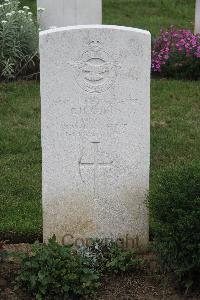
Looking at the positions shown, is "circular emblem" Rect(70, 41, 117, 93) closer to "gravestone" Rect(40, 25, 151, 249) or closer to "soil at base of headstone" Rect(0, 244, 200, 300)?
"gravestone" Rect(40, 25, 151, 249)

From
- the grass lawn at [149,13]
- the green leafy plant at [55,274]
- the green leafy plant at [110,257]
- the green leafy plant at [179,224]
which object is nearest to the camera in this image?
the green leafy plant at [179,224]

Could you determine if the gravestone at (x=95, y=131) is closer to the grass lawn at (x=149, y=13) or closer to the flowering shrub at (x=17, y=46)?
the flowering shrub at (x=17, y=46)

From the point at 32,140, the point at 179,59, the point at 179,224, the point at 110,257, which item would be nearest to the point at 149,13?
the point at 179,59

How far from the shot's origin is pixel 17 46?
9539mm

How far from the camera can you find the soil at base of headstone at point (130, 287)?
4730 millimetres

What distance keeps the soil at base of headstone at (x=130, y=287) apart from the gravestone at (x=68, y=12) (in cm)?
607

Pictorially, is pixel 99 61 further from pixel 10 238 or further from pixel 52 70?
pixel 10 238

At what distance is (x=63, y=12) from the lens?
10539 mm

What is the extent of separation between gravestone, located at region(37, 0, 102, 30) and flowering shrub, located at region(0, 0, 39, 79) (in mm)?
510

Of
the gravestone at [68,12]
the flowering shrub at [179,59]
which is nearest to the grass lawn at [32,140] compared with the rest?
the flowering shrub at [179,59]

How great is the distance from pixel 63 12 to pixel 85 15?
319mm

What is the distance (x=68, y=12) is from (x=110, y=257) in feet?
20.3

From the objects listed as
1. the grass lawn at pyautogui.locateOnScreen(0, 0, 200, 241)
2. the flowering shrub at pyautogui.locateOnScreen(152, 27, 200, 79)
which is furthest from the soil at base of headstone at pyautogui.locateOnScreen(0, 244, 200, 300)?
the flowering shrub at pyautogui.locateOnScreen(152, 27, 200, 79)

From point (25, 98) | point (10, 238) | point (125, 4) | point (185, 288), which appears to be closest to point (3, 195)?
point (10, 238)
